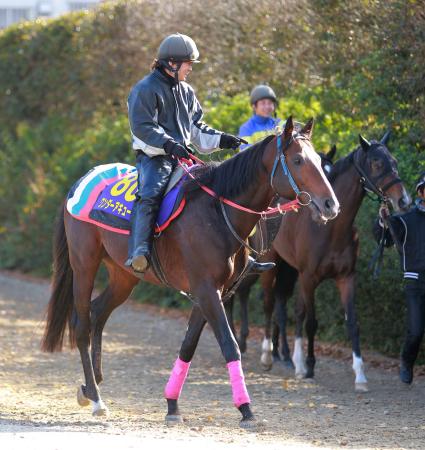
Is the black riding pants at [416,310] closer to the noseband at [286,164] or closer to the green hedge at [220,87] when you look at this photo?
the green hedge at [220,87]

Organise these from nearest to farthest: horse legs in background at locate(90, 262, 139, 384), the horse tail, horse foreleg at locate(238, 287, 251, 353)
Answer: horse legs in background at locate(90, 262, 139, 384)
the horse tail
horse foreleg at locate(238, 287, 251, 353)

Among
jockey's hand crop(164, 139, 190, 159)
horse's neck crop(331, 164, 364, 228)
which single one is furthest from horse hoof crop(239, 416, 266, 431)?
horse's neck crop(331, 164, 364, 228)

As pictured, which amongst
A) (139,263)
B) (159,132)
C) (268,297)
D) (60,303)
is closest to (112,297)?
(60,303)

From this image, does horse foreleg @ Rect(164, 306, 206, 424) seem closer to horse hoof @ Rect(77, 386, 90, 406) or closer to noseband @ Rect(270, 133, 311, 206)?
horse hoof @ Rect(77, 386, 90, 406)

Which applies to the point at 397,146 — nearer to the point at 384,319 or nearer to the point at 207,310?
the point at 384,319

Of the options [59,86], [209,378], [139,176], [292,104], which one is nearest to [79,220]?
[139,176]

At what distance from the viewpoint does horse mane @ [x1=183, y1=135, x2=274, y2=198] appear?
7.31 metres

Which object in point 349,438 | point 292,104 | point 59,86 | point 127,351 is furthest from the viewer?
point 59,86

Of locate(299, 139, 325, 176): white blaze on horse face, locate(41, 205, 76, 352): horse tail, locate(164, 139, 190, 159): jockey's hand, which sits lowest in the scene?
locate(41, 205, 76, 352): horse tail

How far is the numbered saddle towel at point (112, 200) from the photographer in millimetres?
7574

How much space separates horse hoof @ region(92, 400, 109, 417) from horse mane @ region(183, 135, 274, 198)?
1.86 metres

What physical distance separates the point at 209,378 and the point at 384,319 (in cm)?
215

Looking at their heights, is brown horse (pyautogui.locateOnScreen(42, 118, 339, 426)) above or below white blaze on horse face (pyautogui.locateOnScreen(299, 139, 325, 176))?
below

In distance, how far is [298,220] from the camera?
1020 cm
